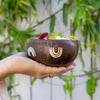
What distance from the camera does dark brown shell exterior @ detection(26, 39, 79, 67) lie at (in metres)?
0.34

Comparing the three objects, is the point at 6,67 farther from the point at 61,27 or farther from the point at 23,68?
the point at 61,27

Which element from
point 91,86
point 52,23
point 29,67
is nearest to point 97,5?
point 52,23

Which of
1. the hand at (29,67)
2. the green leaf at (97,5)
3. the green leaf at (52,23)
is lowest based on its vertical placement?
the hand at (29,67)

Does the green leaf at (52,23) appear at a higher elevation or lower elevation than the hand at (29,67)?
higher

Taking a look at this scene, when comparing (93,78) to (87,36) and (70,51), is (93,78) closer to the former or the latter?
(87,36)

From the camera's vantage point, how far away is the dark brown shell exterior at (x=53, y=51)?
339mm

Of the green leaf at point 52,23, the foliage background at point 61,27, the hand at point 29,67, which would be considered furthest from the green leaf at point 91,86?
the hand at point 29,67

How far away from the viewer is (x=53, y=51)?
339 mm

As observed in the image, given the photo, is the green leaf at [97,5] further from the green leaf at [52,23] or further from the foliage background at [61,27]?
the green leaf at [52,23]

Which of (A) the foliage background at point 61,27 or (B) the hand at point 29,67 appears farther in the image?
(A) the foliage background at point 61,27

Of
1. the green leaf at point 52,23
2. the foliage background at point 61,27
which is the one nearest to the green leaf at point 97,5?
the foliage background at point 61,27

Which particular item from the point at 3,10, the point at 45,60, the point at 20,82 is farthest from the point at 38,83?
the point at 45,60

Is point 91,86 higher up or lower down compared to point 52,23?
lower down

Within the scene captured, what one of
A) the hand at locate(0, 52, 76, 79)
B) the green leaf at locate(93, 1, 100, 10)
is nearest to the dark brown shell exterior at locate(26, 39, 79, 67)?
the hand at locate(0, 52, 76, 79)
